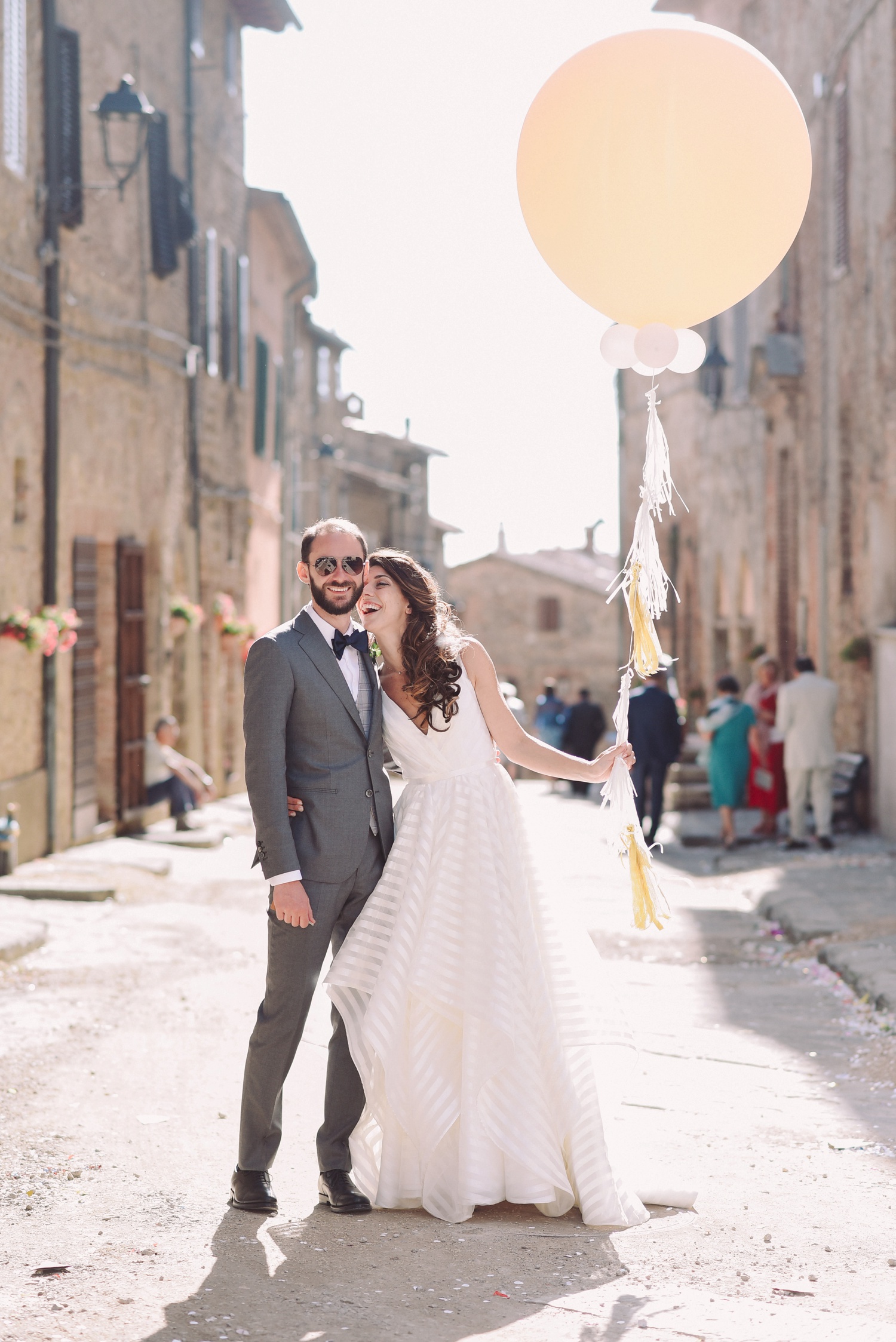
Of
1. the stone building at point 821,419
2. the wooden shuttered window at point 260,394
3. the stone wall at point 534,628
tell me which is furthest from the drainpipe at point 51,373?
the stone wall at point 534,628

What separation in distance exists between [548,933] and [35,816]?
740 cm

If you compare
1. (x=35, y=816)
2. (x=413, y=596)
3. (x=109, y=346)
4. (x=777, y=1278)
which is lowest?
(x=777, y=1278)

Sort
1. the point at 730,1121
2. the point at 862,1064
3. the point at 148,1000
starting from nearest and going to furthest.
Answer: the point at 730,1121 < the point at 862,1064 < the point at 148,1000

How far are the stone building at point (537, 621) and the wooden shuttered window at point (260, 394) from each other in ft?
107

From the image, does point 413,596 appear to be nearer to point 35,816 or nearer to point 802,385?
point 35,816

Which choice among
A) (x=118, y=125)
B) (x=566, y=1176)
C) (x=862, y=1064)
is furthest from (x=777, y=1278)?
(x=118, y=125)

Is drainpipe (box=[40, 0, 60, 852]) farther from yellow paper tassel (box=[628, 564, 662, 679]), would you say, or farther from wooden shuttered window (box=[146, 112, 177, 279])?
yellow paper tassel (box=[628, 564, 662, 679])

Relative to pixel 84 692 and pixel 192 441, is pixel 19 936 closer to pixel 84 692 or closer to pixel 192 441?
pixel 84 692

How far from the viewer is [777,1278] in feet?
11.2

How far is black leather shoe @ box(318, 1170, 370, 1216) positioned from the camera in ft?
12.6

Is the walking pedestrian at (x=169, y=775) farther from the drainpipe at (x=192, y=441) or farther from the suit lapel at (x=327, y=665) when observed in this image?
the suit lapel at (x=327, y=665)

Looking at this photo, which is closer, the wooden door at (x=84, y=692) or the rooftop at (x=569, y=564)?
the wooden door at (x=84, y=692)

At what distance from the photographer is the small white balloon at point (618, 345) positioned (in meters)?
4.25

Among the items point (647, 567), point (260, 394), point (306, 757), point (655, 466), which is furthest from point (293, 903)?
point (260, 394)
